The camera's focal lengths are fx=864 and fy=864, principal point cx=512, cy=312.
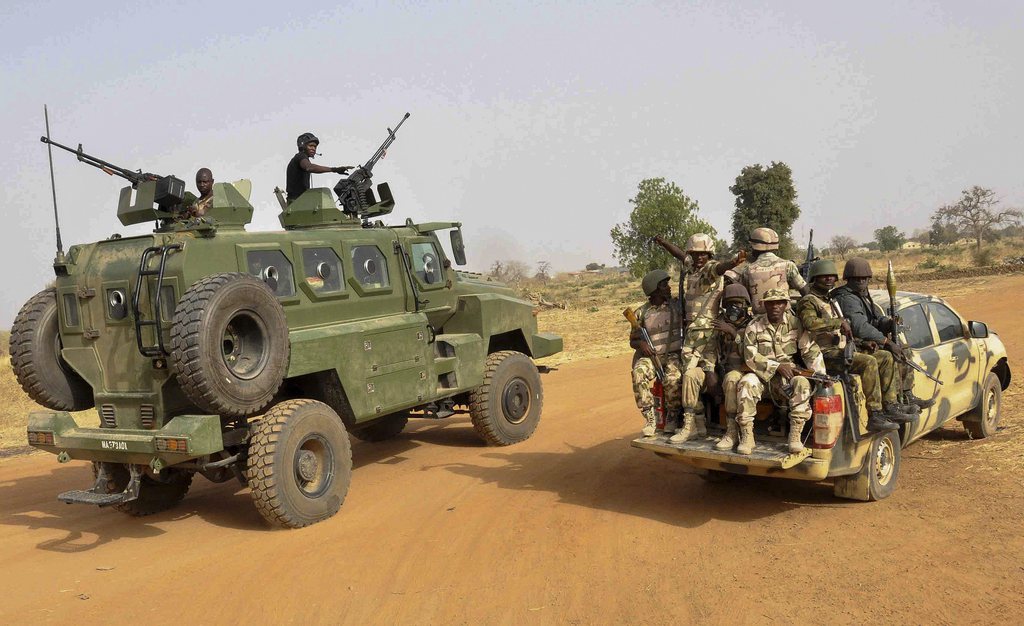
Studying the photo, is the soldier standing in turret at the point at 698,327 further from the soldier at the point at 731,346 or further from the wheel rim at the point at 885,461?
the wheel rim at the point at 885,461

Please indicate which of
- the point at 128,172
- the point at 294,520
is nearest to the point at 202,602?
the point at 294,520

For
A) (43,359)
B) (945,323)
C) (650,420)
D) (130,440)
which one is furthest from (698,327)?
(43,359)

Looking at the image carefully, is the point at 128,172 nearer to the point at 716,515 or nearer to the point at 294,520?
the point at 294,520

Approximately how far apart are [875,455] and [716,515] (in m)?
1.42

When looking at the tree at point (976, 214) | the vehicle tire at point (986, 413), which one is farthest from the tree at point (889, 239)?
the vehicle tire at point (986, 413)

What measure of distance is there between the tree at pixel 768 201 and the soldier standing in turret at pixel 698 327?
3243 cm

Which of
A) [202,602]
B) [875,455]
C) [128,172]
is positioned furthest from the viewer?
[128,172]

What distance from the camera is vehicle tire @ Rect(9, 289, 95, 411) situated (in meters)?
8.02

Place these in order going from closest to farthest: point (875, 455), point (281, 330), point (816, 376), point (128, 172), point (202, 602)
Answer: point (202, 602), point (816, 376), point (875, 455), point (281, 330), point (128, 172)

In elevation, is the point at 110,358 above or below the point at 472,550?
above

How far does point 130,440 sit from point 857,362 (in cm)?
618

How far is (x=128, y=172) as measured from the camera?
897 cm

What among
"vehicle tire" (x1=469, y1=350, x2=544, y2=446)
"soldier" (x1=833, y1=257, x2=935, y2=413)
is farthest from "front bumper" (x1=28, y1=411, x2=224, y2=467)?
"soldier" (x1=833, y1=257, x2=935, y2=413)

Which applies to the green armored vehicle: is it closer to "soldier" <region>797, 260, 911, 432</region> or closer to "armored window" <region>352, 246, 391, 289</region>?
"armored window" <region>352, 246, 391, 289</region>
